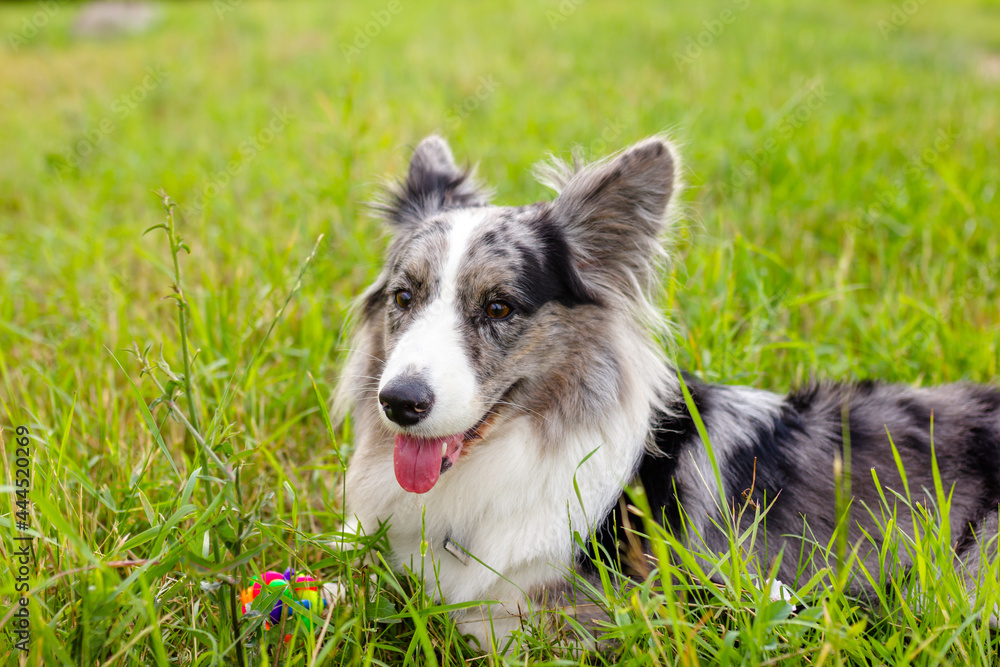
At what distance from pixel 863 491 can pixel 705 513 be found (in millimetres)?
570

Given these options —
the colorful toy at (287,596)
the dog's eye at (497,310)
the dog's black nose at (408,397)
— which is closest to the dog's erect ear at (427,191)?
the dog's eye at (497,310)

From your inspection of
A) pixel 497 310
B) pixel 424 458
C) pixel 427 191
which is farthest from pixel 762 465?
pixel 427 191

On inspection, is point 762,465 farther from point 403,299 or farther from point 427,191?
point 427,191

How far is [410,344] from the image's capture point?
2270 millimetres

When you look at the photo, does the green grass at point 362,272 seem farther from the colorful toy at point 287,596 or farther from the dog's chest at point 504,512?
the dog's chest at point 504,512

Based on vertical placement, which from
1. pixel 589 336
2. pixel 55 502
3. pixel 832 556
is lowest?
pixel 832 556

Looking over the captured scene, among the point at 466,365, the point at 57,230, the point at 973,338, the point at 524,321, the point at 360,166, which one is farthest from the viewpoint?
the point at 360,166

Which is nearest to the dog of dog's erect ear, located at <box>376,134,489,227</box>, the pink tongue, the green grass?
the pink tongue

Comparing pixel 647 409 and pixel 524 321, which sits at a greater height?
pixel 524 321

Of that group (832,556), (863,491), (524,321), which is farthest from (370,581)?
(863,491)

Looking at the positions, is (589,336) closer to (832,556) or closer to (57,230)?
(832,556)

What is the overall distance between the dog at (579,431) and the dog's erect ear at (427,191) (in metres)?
0.40

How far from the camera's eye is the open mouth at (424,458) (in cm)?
234

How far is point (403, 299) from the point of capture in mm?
2570
